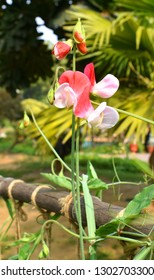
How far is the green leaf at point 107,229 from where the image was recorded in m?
0.76

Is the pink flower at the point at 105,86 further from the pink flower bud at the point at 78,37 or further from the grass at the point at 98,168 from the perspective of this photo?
the grass at the point at 98,168

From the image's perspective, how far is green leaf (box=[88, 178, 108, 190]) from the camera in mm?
863

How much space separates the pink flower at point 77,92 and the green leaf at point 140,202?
160mm

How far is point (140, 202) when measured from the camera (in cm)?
76

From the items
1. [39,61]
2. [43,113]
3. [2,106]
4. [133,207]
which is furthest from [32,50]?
[2,106]

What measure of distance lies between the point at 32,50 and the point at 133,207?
6.73 metres

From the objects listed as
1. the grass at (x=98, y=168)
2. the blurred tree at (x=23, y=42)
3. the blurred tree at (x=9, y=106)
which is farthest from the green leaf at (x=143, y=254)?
the blurred tree at (x=9, y=106)

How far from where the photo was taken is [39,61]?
7.59m

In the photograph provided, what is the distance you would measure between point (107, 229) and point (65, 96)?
228 millimetres

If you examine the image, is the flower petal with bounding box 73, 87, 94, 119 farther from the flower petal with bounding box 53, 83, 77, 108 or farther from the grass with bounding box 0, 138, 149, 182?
the grass with bounding box 0, 138, 149, 182

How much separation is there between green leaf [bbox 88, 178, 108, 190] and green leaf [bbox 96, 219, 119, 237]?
0.34 ft

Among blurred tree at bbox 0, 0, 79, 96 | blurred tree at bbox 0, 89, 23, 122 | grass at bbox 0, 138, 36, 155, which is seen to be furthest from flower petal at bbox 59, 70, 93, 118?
blurred tree at bbox 0, 89, 23, 122

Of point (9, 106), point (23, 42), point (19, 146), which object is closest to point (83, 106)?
point (23, 42)
